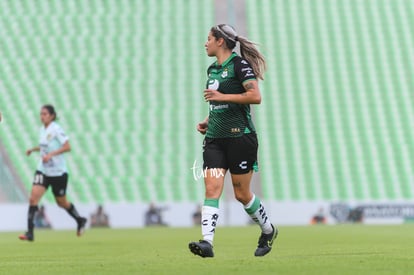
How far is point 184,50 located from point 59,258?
21.6m

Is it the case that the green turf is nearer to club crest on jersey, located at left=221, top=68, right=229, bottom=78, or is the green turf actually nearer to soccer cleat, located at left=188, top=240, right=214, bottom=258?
soccer cleat, located at left=188, top=240, right=214, bottom=258

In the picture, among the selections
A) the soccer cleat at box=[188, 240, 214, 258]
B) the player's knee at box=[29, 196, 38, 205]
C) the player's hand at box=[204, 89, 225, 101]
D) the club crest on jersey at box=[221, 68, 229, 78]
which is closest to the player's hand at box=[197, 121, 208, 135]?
the club crest on jersey at box=[221, 68, 229, 78]

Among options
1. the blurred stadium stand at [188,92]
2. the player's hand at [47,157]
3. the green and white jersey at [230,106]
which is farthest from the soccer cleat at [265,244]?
the blurred stadium stand at [188,92]

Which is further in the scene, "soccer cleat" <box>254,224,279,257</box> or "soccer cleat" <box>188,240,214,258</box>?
"soccer cleat" <box>254,224,279,257</box>

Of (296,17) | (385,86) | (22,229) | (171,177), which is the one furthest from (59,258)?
(296,17)

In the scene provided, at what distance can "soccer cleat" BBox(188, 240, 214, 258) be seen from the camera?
8.44 m

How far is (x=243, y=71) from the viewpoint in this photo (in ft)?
29.4

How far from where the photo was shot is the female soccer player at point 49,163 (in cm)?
1501

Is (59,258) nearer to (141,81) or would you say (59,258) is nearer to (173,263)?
(173,263)

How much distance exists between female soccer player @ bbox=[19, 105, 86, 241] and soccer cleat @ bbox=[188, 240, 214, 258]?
6.66m

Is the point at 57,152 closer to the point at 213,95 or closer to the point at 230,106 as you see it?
the point at 230,106

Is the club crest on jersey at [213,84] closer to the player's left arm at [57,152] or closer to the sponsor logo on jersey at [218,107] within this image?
the sponsor logo on jersey at [218,107]

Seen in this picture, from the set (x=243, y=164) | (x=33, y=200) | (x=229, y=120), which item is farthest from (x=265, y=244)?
(x=33, y=200)

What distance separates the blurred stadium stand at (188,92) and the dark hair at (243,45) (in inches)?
658
